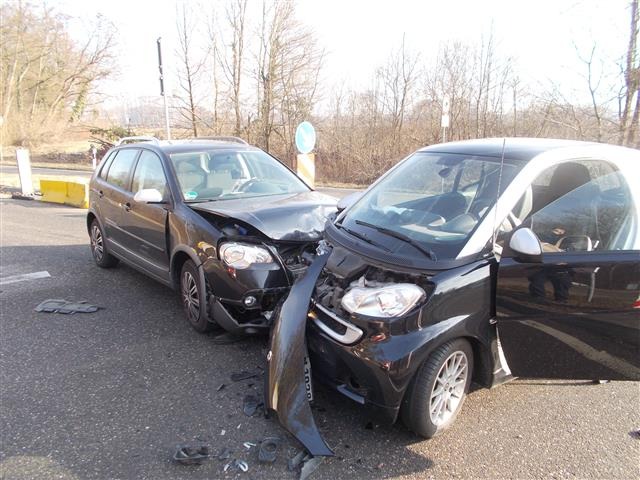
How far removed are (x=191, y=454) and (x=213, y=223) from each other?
6.92 ft

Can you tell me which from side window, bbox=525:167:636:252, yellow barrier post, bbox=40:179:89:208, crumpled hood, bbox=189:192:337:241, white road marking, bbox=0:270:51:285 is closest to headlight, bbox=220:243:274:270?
crumpled hood, bbox=189:192:337:241

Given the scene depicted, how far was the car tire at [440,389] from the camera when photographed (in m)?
2.72

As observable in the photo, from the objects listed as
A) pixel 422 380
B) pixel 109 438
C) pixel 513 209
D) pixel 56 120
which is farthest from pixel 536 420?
pixel 56 120

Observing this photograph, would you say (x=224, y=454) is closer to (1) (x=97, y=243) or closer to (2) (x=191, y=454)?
(2) (x=191, y=454)

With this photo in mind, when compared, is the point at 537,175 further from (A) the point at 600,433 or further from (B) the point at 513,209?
(A) the point at 600,433

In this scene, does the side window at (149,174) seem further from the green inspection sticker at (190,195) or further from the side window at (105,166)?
the side window at (105,166)

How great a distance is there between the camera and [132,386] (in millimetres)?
3492

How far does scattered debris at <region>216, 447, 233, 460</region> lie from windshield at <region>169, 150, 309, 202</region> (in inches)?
104

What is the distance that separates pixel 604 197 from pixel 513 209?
0.67 m

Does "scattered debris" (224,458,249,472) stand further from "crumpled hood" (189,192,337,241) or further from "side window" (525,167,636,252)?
"side window" (525,167,636,252)

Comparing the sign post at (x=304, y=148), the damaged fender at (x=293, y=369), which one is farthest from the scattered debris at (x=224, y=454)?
the sign post at (x=304, y=148)

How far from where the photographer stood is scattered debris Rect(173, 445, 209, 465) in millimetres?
2654

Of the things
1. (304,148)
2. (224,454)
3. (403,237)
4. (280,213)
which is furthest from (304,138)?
(224,454)

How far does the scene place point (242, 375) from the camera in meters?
3.64
